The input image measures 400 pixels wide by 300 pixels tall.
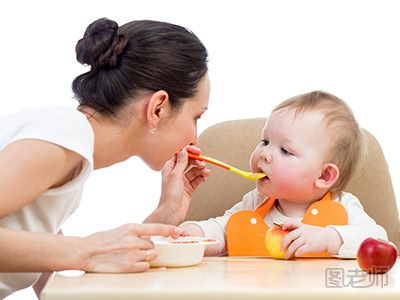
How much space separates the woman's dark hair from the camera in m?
1.70

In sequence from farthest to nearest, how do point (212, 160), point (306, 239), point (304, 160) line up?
1. point (212, 160)
2. point (304, 160)
3. point (306, 239)

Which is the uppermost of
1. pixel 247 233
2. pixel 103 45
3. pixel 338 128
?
pixel 103 45

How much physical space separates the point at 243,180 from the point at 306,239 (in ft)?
1.51

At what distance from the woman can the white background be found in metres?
1.02

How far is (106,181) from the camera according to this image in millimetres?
2840

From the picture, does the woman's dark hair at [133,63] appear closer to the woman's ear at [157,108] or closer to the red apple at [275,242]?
the woman's ear at [157,108]

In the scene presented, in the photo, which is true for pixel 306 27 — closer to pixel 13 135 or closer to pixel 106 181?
pixel 106 181

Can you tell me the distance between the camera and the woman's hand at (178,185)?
199 cm

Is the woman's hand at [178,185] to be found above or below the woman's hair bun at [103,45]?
below

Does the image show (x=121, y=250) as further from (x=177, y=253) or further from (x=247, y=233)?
(x=247, y=233)

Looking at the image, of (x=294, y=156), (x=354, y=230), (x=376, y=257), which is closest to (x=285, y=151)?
(x=294, y=156)

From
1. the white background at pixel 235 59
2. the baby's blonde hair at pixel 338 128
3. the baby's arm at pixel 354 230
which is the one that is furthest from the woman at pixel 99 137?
the white background at pixel 235 59

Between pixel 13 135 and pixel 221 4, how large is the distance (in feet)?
4.85

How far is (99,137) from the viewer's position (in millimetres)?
1729
